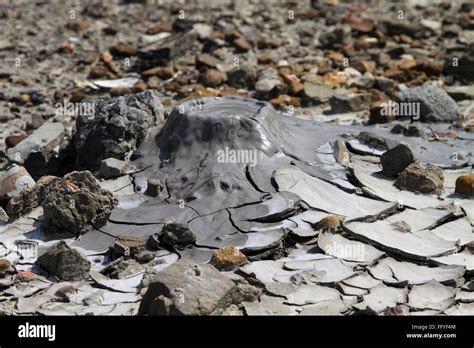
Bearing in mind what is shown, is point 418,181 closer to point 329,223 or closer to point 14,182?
point 329,223

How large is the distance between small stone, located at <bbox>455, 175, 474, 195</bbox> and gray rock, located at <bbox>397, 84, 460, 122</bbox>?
1969 millimetres

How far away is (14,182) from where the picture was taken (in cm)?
590

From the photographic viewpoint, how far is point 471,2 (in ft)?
41.4

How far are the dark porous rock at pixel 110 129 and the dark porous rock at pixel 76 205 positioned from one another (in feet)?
2.44

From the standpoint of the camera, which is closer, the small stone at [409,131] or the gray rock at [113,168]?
the gray rock at [113,168]

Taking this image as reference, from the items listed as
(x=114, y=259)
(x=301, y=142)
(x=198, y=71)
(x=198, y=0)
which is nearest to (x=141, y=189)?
(x=114, y=259)

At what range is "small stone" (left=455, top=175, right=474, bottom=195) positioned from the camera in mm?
5895

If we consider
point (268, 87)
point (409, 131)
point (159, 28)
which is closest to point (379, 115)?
point (409, 131)

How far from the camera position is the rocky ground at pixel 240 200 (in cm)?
468

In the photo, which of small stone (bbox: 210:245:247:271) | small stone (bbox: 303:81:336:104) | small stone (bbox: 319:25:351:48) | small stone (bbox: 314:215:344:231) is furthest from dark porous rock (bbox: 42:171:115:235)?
small stone (bbox: 319:25:351:48)

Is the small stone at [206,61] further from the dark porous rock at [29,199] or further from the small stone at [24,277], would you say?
the small stone at [24,277]

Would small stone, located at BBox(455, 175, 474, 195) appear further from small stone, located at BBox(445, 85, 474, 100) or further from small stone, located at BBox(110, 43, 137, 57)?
small stone, located at BBox(110, 43, 137, 57)

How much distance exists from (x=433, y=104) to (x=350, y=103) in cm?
82

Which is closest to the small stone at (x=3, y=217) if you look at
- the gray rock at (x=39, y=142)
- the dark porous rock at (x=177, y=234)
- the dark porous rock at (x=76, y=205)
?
the dark porous rock at (x=76, y=205)
